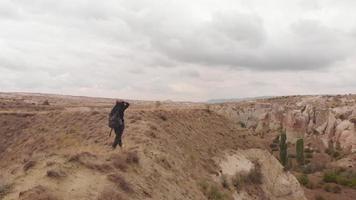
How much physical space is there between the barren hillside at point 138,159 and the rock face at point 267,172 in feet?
0.24

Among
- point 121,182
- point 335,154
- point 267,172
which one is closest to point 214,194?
point 121,182

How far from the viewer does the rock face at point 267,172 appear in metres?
24.9

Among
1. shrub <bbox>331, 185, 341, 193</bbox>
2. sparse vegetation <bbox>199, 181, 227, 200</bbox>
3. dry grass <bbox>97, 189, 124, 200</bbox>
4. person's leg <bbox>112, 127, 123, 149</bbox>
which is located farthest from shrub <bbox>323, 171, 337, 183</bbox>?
dry grass <bbox>97, 189, 124, 200</bbox>

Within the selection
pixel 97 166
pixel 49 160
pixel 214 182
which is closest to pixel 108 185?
pixel 97 166

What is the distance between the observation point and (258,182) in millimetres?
25734

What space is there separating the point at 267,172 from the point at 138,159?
456 inches

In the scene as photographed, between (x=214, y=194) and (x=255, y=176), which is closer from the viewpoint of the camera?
(x=214, y=194)

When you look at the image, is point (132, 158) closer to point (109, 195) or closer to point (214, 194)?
point (109, 195)

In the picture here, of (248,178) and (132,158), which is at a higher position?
(132,158)

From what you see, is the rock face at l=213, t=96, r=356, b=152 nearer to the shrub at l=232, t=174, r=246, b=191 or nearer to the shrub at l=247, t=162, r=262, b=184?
the shrub at l=247, t=162, r=262, b=184

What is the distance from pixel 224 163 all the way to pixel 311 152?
49928 millimetres

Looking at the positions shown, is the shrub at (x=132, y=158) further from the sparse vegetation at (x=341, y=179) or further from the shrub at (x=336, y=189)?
the sparse vegetation at (x=341, y=179)

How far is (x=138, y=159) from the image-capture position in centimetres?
1823

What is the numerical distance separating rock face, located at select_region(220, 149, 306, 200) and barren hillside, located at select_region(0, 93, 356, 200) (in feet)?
0.24
